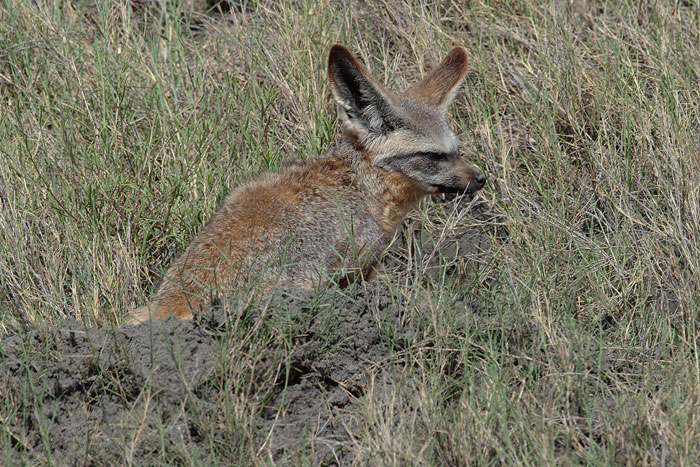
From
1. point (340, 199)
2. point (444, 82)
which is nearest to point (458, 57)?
point (444, 82)

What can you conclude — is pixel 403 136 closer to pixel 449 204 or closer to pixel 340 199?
pixel 340 199

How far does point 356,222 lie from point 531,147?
1804 mm

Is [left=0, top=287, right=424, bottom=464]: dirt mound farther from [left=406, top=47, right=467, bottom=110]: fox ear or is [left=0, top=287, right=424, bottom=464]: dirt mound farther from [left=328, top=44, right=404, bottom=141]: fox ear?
[left=406, top=47, right=467, bottom=110]: fox ear

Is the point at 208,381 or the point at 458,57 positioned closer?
the point at 208,381

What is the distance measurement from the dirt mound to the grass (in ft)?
0.18

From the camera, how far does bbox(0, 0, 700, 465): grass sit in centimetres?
385

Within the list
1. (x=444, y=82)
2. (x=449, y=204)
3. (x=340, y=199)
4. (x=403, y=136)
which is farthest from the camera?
(x=449, y=204)

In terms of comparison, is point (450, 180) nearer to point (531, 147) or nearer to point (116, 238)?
point (531, 147)

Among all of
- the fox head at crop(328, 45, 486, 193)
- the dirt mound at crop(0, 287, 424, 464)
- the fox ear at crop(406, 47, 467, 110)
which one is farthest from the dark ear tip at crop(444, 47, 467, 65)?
the dirt mound at crop(0, 287, 424, 464)

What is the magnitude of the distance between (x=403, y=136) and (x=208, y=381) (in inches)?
93.5

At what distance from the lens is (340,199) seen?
5.38 meters

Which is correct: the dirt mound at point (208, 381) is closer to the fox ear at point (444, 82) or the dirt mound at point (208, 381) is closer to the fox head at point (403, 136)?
the fox head at point (403, 136)

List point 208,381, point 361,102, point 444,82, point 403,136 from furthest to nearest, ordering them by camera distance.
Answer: point 444,82
point 403,136
point 361,102
point 208,381

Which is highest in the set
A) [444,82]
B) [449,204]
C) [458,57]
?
[458,57]
